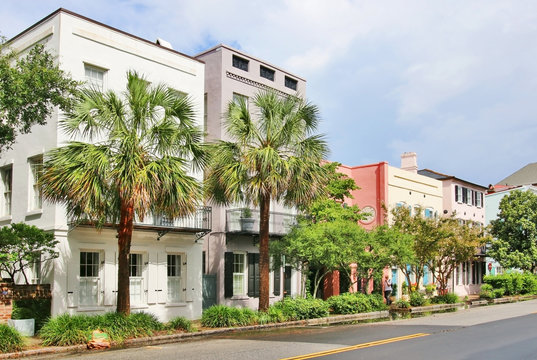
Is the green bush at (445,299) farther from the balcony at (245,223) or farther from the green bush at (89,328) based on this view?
the green bush at (89,328)

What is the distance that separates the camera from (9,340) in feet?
47.1

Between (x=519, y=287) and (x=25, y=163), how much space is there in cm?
3485

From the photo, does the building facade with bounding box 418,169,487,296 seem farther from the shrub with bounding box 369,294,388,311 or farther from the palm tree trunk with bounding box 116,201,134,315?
the palm tree trunk with bounding box 116,201,134,315

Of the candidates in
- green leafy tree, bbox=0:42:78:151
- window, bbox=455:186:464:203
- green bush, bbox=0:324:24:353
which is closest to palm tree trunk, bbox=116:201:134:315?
green bush, bbox=0:324:24:353

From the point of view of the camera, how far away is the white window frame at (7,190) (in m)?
22.0

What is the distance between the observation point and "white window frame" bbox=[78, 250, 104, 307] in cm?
1970

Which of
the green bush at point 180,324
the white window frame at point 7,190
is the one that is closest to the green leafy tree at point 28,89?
the white window frame at point 7,190

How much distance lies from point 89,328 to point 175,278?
23.1ft

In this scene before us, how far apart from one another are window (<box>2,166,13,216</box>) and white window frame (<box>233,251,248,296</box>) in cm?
966

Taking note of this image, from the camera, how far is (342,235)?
83.0ft

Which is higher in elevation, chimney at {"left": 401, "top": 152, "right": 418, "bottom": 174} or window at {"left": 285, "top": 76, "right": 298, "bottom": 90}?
window at {"left": 285, "top": 76, "right": 298, "bottom": 90}

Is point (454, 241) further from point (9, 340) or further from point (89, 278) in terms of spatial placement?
point (9, 340)

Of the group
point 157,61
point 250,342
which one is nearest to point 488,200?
point 157,61

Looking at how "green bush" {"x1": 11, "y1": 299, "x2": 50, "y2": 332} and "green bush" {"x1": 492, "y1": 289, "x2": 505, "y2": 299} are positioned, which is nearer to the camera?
"green bush" {"x1": 11, "y1": 299, "x2": 50, "y2": 332}
